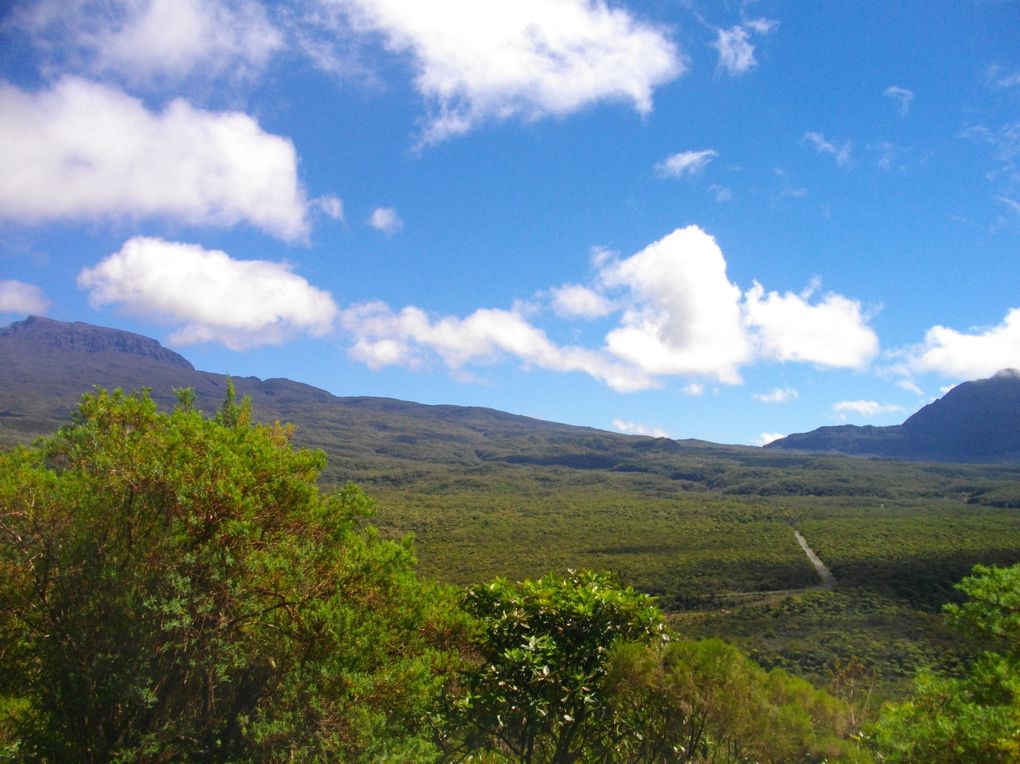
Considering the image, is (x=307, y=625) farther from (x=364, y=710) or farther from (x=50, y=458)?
(x=50, y=458)

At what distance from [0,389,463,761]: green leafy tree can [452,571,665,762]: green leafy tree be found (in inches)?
33.9

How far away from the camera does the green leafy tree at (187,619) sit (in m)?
5.13

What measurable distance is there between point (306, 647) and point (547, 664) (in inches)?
100

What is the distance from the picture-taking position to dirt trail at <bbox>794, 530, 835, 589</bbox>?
43291 mm

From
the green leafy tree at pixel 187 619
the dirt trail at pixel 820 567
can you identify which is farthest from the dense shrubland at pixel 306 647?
the dirt trail at pixel 820 567

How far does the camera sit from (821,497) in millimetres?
98500

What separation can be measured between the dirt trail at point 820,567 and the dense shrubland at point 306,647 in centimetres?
4215

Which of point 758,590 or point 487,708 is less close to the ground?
point 487,708

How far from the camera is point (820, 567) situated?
160 feet

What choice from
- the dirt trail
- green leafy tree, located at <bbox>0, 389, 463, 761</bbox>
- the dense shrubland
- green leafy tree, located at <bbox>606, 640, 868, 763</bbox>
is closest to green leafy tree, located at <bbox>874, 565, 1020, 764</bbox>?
the dense shrubland

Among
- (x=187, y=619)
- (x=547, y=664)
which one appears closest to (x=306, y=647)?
(x=187, y=619)

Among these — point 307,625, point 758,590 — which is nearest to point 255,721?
point 307,625

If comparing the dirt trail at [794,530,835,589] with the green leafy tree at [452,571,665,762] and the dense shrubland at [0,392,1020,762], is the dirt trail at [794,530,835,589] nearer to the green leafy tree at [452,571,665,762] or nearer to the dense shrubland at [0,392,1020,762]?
the dense shrubland at [0,392,1020,762]

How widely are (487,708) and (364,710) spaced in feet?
4.87
